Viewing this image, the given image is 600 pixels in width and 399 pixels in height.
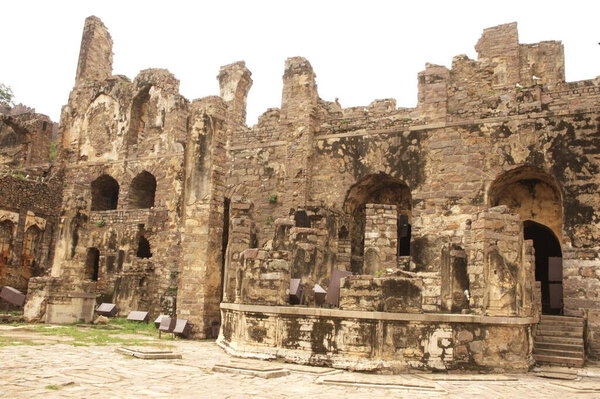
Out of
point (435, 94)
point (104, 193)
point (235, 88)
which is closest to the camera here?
point (435, 94)

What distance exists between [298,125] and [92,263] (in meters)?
12.4

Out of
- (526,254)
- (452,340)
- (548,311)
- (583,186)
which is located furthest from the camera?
(548,311)

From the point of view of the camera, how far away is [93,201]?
26.5 meters

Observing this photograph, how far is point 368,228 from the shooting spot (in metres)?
13.8

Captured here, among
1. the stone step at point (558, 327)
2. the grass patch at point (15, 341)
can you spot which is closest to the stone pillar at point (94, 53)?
→ the grass patch at point (15, 341)

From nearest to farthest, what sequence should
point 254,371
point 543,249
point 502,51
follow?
1. point 254,371
2. point 543,249
3. point 502,51

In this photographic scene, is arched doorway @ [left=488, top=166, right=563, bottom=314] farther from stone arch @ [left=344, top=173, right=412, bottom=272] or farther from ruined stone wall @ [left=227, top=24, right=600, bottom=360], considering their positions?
stone arch @ [left=344, top=173, right=412, bottom=272]

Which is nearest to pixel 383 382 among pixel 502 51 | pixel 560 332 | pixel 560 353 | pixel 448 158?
pixel 560 353

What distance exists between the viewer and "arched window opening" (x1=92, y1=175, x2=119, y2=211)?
26.7 metres

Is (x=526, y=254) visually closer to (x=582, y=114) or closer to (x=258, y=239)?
(x=582, y=114)

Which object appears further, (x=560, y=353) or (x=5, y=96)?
(x=5, y=96)

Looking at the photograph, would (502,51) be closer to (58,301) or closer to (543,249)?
(543,249)

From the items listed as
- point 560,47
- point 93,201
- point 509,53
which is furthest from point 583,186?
point 93,201

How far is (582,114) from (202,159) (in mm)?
9898
